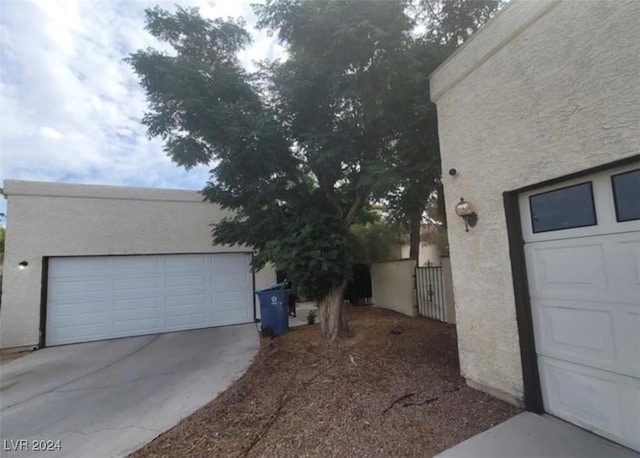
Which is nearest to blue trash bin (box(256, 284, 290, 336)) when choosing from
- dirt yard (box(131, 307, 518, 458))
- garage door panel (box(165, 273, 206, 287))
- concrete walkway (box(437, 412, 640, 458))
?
dirt yard (box(131, 307, 518, 458))

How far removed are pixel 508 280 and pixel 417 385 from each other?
69.3 inches

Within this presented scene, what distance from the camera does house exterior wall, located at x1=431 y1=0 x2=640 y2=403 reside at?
2.30 metres

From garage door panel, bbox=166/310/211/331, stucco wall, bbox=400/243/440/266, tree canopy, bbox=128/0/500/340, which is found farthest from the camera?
stucco wall, bbox=400/243/440/266

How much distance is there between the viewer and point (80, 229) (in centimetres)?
812

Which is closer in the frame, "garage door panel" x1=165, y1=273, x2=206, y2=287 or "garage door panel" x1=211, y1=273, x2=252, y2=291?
"garage door panel" x1=165, y1=273, x2=206, y2=287

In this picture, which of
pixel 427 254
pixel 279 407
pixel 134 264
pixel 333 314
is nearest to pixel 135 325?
pixel 134 264

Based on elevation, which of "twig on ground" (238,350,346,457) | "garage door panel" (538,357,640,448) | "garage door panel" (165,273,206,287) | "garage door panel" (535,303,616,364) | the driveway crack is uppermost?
"garage door panel" (165,273,206,287)

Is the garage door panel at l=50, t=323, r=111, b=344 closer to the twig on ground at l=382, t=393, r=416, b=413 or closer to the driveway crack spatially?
the driveway crack

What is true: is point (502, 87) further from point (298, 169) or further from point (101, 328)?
point (101, 328)

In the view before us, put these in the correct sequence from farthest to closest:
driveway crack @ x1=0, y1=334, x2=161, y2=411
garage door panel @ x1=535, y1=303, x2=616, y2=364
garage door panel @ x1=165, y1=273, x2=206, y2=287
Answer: garage door panel @ x1=165, y1=273, x2=206, y2=287 < driveway crack @ x1=0, y1=334, x2=161, y2=411 < garage door panel @ x1=535, y1=303, x2=616, y2=364

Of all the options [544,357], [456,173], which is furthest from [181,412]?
[456,173]

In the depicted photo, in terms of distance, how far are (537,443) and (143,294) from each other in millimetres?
9162

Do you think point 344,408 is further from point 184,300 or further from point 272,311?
point 184,300

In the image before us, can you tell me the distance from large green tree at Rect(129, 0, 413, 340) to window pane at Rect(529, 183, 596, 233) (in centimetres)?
198
